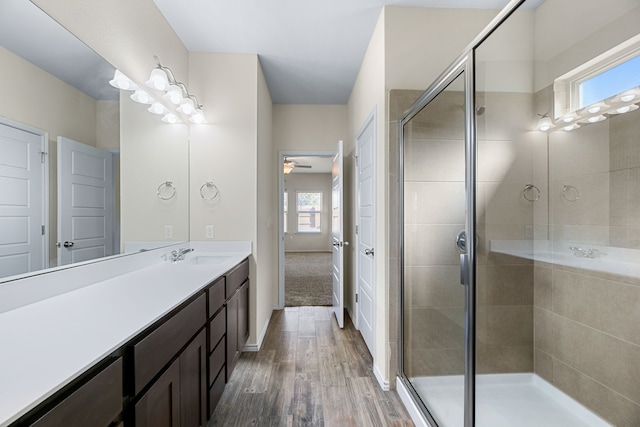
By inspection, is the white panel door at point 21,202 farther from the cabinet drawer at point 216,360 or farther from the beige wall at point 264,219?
the beige wall at point 264,219

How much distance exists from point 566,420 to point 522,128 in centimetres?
146

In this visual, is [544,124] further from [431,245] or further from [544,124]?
[431,245]

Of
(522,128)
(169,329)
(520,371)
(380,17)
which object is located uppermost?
(380,17)

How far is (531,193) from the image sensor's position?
1498mm

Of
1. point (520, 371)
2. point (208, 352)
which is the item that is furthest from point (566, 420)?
point (208, 352)

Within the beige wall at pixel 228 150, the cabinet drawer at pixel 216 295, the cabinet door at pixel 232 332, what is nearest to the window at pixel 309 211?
the beige wall at pixel 228 150

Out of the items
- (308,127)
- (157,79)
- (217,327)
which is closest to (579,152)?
(217,327)

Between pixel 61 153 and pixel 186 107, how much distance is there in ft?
3.99

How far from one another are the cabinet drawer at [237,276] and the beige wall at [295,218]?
6.54 metres

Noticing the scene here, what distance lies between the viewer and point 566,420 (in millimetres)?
1403

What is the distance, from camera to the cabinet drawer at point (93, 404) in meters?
0.62

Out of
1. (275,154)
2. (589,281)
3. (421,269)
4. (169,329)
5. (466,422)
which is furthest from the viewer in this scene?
(275,154)

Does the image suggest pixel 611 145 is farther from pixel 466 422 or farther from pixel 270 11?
pixel 270 11

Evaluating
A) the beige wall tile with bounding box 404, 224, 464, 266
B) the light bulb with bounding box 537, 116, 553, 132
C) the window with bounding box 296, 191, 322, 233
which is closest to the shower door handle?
the beige wall tile with bounding box 404, 224, 464, 266
